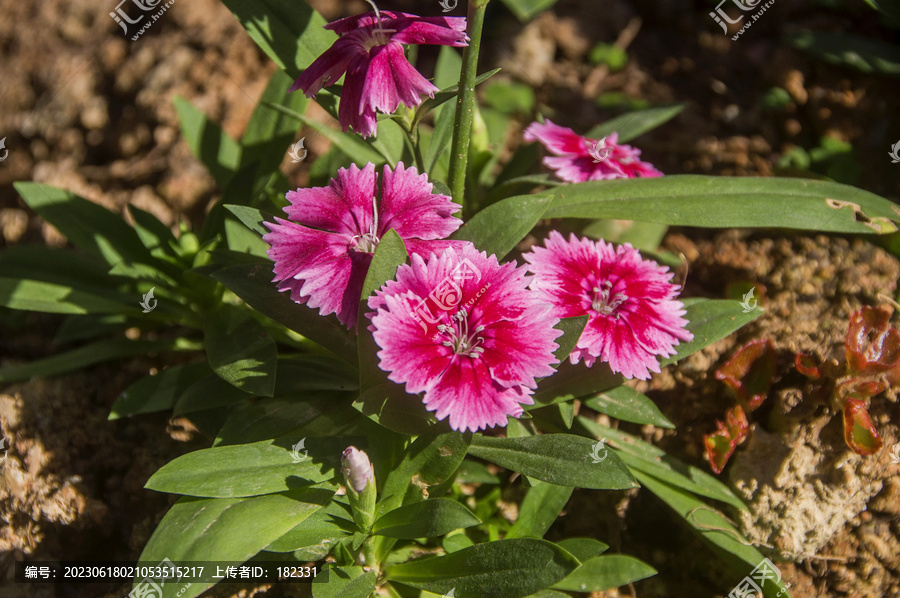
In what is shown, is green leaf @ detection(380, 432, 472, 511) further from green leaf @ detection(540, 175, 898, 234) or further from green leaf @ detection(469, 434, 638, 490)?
green leaf @ detection(540, 175, 898, 234)

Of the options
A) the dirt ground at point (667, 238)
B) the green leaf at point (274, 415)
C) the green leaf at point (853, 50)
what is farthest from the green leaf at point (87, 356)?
the green leaf at point (853, 50)

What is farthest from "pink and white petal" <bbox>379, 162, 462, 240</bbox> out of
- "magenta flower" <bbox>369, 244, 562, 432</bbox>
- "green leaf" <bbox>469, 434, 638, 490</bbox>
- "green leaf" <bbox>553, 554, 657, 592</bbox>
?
"green leaf" <bbox>553, 554, 657, 592</bbox>

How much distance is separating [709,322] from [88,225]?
2496mm

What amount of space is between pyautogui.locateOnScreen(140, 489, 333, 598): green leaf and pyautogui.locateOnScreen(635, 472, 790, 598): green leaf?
1.25 m

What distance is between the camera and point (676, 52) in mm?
4027

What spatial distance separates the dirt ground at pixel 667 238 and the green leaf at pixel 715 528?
0.08 meters

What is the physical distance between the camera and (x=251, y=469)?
1997 mm

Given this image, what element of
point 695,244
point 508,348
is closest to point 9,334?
point 508,348

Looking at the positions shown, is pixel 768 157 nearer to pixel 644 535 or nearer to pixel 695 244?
pixel 695 244

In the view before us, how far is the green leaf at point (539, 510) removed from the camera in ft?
7.48

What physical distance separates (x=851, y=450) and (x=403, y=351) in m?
1.75

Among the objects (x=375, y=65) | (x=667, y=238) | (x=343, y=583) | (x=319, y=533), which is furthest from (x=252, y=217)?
(x=667, y=238)

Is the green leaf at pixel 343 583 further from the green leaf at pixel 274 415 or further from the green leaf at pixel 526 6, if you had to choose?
the green leaf at pixel 526 6

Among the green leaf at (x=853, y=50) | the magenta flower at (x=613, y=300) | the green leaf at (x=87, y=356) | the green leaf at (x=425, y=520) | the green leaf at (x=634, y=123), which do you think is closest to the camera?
the green leaf at (x=425, y=520)
